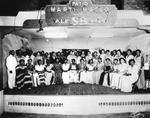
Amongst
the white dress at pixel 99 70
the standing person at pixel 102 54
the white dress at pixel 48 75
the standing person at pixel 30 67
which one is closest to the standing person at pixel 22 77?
the standing person at pixel 30 67

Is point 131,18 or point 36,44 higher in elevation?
point 131,18

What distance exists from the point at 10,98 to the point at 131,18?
6186mm

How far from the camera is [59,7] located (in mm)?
7531

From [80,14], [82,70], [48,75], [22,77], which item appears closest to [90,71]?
[82,70]

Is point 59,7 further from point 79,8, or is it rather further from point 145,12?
point 145,12

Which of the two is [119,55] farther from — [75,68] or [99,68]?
[75,68]

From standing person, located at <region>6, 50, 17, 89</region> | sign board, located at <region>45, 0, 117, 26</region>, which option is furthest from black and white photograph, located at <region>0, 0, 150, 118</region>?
sign board, located at <region>45, 0, 117, 26</region>

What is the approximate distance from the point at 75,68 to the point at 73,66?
0.40ft

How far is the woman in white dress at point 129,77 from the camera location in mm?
7922

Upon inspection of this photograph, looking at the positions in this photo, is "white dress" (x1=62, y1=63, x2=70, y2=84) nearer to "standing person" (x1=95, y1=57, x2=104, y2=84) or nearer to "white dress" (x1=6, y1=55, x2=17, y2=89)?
"standing person" (x1=95, y1=57, x2=104, y2=84)

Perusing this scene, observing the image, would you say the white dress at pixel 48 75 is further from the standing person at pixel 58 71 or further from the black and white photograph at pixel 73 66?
the standing person at pixel 58 71

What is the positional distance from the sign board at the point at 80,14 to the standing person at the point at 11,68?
2140 millimetres

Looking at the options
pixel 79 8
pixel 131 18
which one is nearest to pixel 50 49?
pixel 79 8

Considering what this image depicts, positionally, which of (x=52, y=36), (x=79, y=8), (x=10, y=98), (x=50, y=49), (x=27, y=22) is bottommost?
(x=10, y=98)
